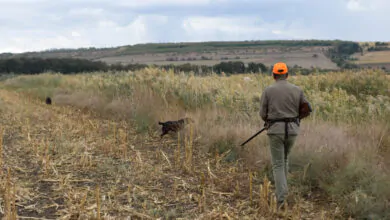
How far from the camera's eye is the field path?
Result: 5.34m

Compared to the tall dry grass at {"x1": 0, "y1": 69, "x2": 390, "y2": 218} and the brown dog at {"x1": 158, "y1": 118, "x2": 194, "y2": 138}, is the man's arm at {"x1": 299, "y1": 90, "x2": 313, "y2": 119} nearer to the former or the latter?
the tall dry grass at {"x1": 0, "y1": 69, "x2": 390, "y2": 218}

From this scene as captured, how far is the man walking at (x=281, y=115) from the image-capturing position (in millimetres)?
5488

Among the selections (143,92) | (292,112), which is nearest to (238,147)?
(292,112)

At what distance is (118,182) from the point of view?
6.62 metres

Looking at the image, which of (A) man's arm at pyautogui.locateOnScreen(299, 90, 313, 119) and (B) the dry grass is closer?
(A) man's arm at pyautogui.locateOnScreen(299, 90, 313, 119)

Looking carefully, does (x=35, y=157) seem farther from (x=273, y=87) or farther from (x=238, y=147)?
(x=273, y=87)

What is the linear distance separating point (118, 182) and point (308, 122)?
4164 millimetres

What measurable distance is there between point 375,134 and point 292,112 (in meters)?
2.26

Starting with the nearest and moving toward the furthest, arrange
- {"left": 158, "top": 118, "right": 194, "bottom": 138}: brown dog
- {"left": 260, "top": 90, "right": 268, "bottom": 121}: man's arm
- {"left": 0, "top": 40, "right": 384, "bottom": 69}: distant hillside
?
{"left": 260, "top": 90, "right": 268, "bottom": 121}: man's arm < {"left": 158, "top": 118, "right": 194, "bottom": 138}: brown dog < {"left": 0, "top": 40, "right": 384, "bottom": 69}: distant hillside

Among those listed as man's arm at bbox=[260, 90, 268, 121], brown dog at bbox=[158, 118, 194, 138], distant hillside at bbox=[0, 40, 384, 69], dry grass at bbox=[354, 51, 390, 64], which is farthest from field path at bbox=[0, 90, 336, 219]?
dry grass at bbox=[354, 51, 390, 64]

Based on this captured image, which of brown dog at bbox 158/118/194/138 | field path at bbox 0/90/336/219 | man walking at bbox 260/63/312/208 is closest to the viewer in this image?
field path at bbox 0/90/336/219

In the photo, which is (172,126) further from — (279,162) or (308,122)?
(279,162)

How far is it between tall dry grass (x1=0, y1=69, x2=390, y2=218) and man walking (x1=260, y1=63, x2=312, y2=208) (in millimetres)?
731

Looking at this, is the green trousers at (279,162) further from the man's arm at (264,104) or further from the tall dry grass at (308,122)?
the tall dry grass at (308,122)
